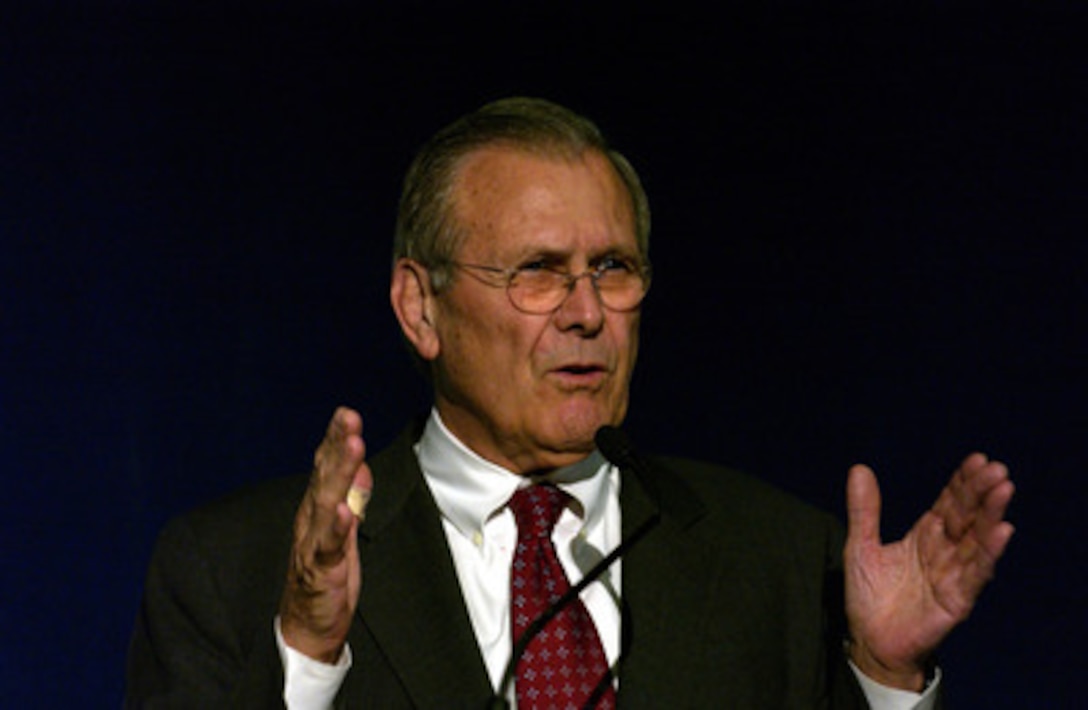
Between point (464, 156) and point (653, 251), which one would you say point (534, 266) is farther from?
point (653, 251)

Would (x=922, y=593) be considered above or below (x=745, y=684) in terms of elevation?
above

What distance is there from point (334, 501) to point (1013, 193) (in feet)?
4.75

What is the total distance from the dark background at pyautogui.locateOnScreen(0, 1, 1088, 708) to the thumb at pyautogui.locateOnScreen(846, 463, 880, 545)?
83cm

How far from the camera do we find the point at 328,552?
1.59 meters

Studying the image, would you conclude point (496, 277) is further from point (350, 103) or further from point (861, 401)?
point (861, 401)

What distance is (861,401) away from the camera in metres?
2.63

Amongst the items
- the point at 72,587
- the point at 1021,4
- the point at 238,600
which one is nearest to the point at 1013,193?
the point at 1021,4

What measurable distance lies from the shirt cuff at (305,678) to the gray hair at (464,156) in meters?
0.59

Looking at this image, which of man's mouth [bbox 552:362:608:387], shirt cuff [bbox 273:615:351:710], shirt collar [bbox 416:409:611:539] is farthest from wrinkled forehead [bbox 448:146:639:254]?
shirt cuff [bbox 273:615:351:710]

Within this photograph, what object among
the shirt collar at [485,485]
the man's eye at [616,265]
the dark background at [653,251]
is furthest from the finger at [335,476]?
the dark background at [653,251]

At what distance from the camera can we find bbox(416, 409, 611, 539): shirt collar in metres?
2.02

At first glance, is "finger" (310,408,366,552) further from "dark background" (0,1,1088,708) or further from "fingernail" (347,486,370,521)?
"dark background" (0,1,1088,708)

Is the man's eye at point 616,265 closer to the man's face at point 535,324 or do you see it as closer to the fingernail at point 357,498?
the man's face at point 535,324

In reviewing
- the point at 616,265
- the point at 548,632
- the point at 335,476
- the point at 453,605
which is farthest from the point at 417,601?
the point at 616,265
